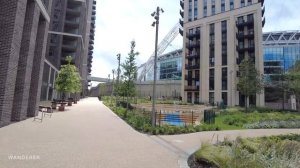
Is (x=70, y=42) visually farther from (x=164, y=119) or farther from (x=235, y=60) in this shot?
(x=164, y=119)

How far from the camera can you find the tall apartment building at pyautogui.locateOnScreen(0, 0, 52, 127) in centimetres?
1130

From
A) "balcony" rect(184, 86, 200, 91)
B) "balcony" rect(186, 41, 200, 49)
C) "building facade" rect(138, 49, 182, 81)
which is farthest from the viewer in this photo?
"building facade" rect(138, 49, 182, 81)

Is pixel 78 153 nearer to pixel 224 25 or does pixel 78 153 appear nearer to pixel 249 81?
pixel 249 81

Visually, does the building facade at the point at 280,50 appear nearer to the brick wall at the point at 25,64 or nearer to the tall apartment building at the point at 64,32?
the tall apartment building at the point at 64,32

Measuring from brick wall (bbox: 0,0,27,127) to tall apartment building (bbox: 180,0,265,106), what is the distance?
1851 inches

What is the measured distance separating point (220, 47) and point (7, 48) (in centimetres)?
5174

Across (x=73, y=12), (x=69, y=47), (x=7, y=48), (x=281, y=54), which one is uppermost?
(x=73, y=12)

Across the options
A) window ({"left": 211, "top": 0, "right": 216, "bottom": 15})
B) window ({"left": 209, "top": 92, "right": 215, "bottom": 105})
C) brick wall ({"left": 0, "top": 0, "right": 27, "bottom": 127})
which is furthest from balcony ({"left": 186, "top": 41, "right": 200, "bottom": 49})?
brick wall ({"left": 0, "top": 0, "right": 27, "bottom": 127})

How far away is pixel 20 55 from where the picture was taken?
1403 cm

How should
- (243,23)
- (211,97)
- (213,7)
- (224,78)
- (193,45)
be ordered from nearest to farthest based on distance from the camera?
(243,23)
(224,78)
(211,97)
(193,45)
(213,7)

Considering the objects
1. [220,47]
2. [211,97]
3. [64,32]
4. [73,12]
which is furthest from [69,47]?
[220,47]

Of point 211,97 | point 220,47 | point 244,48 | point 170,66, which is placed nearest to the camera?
point 244,48

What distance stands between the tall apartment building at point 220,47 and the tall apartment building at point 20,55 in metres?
44.0

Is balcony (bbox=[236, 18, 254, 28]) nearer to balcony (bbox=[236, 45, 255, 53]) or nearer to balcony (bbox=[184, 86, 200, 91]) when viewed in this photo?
balcony (bbox=[236, 45, 255, 53])
